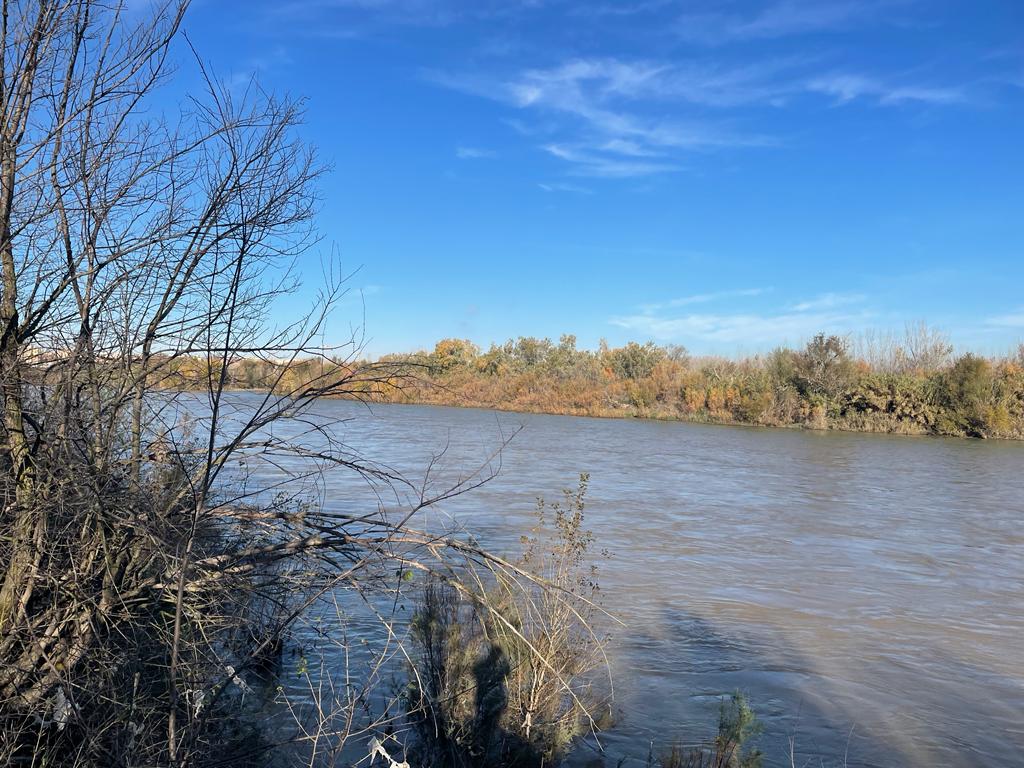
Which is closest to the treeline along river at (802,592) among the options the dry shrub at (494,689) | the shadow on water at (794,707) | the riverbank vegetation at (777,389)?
the shadow on water at (794,707)

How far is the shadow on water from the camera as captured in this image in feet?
18.4

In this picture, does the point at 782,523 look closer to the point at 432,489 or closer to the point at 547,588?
the point at 432,489

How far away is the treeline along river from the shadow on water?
0.02 metres

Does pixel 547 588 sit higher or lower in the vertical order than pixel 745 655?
higher

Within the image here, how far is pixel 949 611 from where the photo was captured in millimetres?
9703

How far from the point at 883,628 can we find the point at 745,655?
2.29 metres

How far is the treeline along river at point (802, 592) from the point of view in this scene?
20.2 ft

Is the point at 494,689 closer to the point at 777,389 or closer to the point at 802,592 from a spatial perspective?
the point at 802,592

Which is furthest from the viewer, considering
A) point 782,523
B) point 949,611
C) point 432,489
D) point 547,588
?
point 782,523

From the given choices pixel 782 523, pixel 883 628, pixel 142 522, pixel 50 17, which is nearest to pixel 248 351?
pixel 142 522

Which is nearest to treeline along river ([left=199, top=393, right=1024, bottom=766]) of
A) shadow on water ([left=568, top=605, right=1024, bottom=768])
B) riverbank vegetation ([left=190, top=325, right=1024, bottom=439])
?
shadow on water ([left=568, top=605, right=1024, bottom=768])

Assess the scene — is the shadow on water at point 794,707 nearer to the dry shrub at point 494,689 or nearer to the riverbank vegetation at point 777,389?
the dry shrub at point 494,689

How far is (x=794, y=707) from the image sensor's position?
6.46 meters

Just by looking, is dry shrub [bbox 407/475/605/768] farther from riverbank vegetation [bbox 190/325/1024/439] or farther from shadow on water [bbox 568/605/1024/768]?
riverbank vegetation [bbox 190/325/1024/439]
